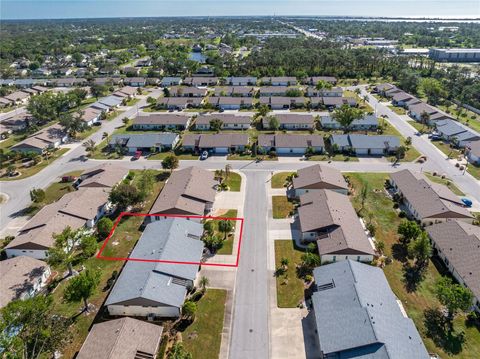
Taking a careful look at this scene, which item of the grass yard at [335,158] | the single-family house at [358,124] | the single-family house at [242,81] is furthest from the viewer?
the single-family house at [242,81]

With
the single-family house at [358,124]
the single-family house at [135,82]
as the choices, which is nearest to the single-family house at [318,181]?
the single-family house at [358,124]

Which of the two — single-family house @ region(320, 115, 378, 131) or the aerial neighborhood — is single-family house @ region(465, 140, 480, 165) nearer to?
the aerial neighborhood

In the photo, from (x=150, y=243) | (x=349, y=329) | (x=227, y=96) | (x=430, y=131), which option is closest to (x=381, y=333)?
(x=349, y=329)

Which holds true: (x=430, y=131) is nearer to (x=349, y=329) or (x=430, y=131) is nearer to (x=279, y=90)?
(x=279, y=90)

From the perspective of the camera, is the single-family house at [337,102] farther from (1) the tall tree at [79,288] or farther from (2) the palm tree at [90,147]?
(1) the tall tree at [79,288]

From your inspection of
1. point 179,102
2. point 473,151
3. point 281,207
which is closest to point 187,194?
point 281,207

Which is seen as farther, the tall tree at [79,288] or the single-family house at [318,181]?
the single-family house at [318,181]
